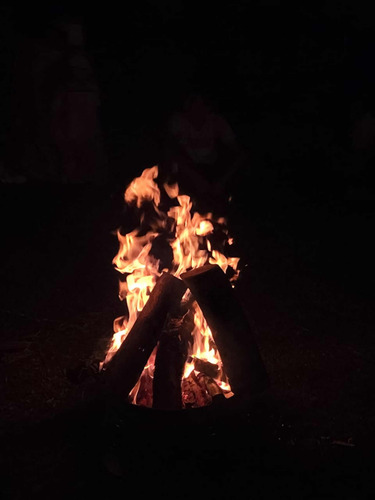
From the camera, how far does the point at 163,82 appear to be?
476 inches

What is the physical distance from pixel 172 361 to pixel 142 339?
309 millimetres

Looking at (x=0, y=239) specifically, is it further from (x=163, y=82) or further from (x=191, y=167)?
(x=163, y=82)

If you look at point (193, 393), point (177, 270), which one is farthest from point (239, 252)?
point (193, 393)

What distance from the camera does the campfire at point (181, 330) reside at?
397 cm

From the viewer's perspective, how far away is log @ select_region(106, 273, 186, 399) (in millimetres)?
3926

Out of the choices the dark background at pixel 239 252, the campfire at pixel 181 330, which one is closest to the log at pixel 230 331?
the campfire at pixel 181 330

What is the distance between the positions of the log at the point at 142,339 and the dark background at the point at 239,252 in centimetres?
31

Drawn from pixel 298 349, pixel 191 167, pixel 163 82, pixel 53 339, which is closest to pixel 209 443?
pixel 298 349

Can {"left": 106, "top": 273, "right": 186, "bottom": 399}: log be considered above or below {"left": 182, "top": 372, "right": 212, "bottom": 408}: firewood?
above

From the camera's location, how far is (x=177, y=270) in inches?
185

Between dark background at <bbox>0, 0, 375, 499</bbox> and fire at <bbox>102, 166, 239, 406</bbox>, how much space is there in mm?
465

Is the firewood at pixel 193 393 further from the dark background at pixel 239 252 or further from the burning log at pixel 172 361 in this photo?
the dark background at pixel 239 252

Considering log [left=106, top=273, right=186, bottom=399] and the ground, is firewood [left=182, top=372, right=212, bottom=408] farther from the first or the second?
log [left=106, top=273, right=186, bottom=399]

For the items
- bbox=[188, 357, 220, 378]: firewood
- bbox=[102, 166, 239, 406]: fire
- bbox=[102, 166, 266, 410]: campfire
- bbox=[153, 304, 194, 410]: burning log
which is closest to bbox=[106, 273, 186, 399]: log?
bbox=[102, 166, 266, 410]: campfire
